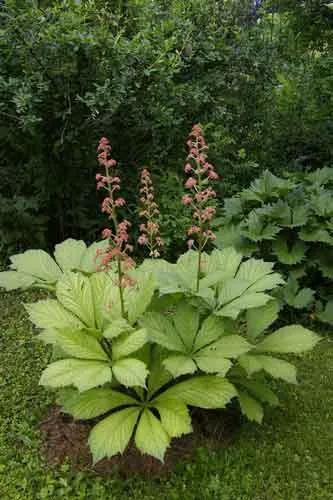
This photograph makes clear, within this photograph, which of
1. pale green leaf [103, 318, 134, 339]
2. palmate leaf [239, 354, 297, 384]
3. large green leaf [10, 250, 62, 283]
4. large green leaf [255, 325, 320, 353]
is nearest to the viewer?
pale green leaf [103, 318, 134, 339]

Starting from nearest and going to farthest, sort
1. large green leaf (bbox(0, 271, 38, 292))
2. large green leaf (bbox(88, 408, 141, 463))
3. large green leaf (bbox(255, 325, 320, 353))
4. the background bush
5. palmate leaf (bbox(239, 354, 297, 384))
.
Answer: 1. large green leaf (bbox(88, 408, 141, 463))
2. palmate leaf (bbox(239, 354, 297, 384))
3. large green leaf (bbox(255, 325, 320, 353))
4. large green leaf (bbox(0, 271, 38, 292))
5. the background bush

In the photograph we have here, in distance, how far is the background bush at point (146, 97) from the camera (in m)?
4.50

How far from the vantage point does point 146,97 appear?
16.7 ft

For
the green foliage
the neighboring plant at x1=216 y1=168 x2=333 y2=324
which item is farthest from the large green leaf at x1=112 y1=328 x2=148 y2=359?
the neighboring plant at x1=216 y1=168 x2=333 y2=324

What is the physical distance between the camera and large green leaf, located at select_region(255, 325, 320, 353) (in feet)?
9.16

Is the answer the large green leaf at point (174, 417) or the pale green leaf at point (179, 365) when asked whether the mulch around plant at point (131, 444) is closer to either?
the large green leaf at point (174, 417)

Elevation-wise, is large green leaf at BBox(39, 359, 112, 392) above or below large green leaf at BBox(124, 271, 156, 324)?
below

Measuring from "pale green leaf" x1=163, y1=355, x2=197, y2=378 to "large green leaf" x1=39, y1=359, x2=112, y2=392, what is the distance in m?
0.28

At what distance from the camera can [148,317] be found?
255 cm

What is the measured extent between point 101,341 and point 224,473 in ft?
3.09

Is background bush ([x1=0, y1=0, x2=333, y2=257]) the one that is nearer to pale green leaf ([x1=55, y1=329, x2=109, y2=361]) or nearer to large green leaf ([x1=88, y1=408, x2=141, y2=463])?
pale green leaf ([x1=55, y1=329, x2=109, y2=361])

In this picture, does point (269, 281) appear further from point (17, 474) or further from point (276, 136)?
point (276, 136)

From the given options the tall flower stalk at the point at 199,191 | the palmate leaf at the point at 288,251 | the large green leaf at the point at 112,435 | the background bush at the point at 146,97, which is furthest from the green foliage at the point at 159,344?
the background bush at the point at 146,97

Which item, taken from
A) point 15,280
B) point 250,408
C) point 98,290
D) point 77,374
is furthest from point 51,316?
point 250,408
